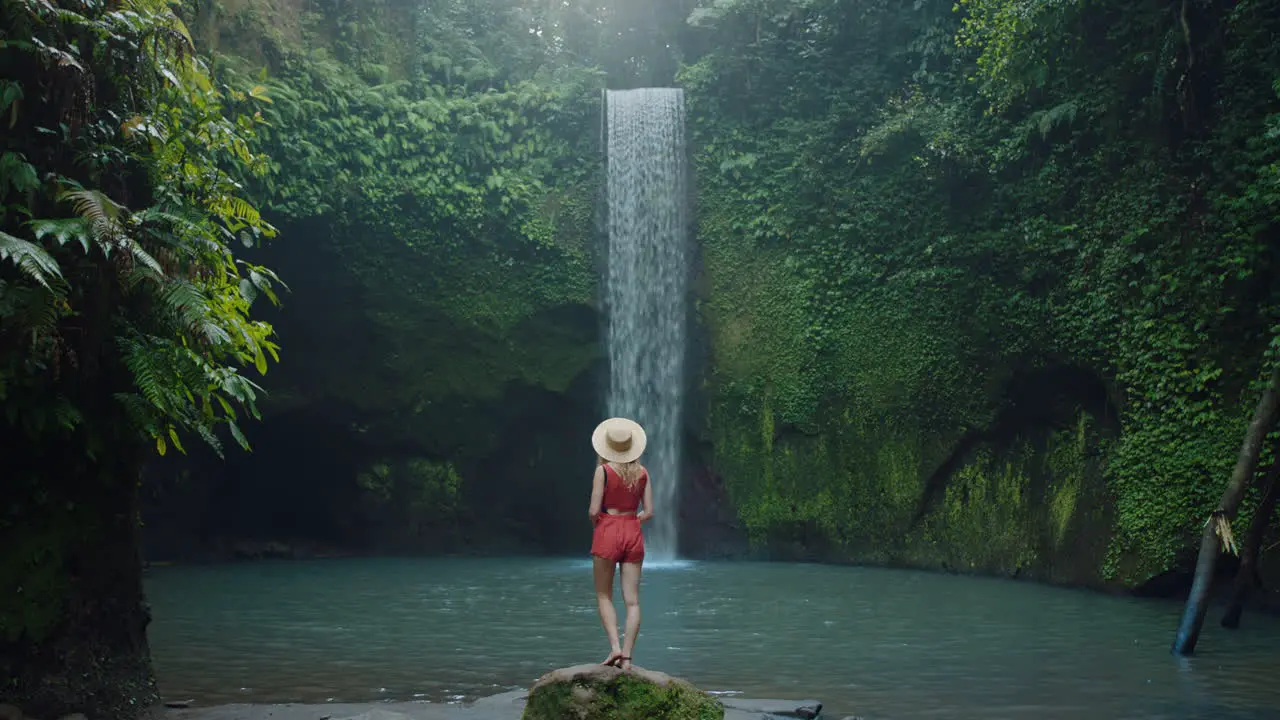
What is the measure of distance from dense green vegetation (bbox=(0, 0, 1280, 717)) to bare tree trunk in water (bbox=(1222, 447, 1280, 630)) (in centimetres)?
181

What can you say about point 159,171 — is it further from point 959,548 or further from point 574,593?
point 959,548

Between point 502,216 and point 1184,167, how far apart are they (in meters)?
10.0

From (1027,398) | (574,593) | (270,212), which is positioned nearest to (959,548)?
Result: (1027,398)

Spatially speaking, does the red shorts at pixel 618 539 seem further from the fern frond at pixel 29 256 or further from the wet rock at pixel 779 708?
the fern frond at pixel 29 256

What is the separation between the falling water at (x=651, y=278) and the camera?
18016mm

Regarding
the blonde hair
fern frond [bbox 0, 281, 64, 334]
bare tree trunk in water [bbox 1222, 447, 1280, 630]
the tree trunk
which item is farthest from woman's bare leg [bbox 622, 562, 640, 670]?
bare tree trunk in water [bbox 1222, 447, 1280, 630]

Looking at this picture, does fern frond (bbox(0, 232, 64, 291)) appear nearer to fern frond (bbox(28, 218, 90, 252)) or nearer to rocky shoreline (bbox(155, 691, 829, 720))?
fern frond (bbox(28, 218, 90, 252))

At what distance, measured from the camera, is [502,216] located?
18344 millimetres

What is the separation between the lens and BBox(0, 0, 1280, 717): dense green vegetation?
5.68 metres

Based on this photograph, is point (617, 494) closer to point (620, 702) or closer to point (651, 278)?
point (620, 702)

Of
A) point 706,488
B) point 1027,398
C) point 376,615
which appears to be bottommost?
point 376,615

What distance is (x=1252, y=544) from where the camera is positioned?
370 inches

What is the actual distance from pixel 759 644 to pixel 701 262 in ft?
33.3

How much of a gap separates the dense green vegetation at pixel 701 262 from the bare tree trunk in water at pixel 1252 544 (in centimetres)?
181
